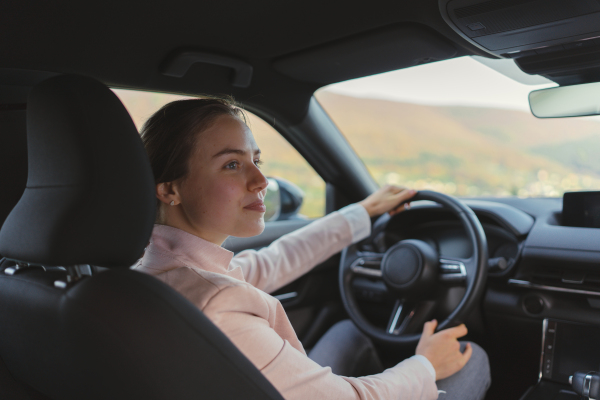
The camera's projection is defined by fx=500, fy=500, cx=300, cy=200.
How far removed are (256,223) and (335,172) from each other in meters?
1.40

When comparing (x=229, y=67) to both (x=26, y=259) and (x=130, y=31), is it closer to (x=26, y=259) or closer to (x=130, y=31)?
(x=130, y=31)

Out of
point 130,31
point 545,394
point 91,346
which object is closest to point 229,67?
point 130,31

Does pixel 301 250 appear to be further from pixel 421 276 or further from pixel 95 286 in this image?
pixel 95 286

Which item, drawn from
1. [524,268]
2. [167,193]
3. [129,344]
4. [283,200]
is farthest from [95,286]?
[283,200]

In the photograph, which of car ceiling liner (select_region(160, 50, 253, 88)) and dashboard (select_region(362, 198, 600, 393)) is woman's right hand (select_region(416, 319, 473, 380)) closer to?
dashboard (select_region(362, 198, 600, 393))

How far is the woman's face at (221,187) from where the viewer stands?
1350 mm

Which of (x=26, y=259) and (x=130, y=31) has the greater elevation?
(x=130, y=31)

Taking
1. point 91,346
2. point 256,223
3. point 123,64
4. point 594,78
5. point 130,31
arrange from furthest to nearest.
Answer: point 594,78 < point 123,64 < point 130,31 < point 256,223 < point 91,346

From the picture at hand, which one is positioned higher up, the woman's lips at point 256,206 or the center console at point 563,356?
the woman's lips at point 256,206

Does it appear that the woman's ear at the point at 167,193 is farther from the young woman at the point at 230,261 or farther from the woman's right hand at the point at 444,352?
the woman's right hand at the point at 444,352

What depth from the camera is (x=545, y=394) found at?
1854 millimetres

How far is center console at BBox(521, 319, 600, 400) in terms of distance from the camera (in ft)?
6.10

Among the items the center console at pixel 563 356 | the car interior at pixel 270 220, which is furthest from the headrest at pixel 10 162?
the center console at pixel 563 356

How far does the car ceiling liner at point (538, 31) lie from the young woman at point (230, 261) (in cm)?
78
